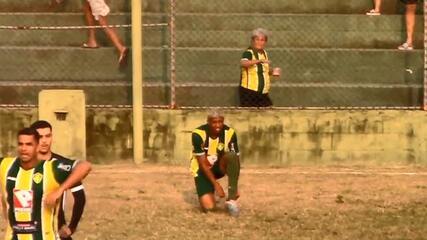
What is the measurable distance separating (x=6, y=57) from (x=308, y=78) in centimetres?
505

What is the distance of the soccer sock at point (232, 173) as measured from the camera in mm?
12148

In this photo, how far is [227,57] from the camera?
58.0ft

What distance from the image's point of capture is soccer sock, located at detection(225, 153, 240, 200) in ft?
39.9

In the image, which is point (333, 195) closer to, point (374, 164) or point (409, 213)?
point (409, 213)

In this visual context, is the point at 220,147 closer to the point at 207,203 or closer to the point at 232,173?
the point at 232,173

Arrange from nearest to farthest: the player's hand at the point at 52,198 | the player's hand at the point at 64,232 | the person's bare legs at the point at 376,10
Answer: the player's hand at the point at 52,198 < the player's hand at the point at 64,232 < the person's bare legs at the point at 376,10

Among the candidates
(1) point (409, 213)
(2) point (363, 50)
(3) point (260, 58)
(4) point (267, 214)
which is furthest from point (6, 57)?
(1) point (409, 213)

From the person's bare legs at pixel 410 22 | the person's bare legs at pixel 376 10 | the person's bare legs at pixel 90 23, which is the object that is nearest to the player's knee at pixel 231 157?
the person's bare legs at pixel 90 23

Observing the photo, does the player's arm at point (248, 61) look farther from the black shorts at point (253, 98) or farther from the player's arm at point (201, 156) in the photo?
the player's arm at point (201, 156)

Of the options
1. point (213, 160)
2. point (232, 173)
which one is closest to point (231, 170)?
point (232, 173)

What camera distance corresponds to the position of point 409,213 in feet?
39.5

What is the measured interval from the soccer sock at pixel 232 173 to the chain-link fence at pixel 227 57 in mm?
3513

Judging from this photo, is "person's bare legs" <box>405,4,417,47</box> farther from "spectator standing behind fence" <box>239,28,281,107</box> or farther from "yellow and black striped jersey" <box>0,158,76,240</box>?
"yellow and black striped jersey" <box>0,158,76,240</box>

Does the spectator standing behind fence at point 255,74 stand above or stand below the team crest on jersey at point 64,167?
above
